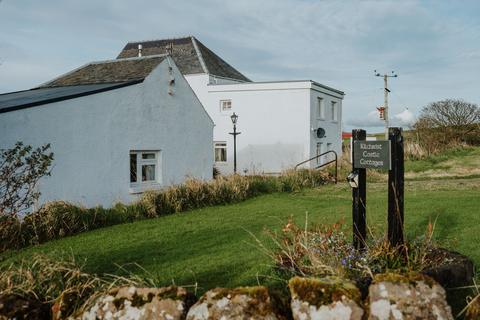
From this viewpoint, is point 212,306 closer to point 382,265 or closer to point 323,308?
point 323,308

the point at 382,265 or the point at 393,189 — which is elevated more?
the point at 393,189

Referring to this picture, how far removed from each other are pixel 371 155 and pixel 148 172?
11.5 meters

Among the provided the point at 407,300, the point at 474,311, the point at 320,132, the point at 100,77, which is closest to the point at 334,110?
the point at 320,132

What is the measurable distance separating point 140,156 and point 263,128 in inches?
634

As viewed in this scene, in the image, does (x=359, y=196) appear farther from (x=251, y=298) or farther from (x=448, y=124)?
(x=448, y=124)

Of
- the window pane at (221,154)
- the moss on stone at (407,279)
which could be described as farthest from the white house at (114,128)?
the window pane at (221,154)

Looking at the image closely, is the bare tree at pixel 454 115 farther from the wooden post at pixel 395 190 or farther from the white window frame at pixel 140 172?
the wooden post at pixel 395 190

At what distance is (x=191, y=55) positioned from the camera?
117 feet

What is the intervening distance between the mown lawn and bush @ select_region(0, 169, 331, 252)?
0.44 meters

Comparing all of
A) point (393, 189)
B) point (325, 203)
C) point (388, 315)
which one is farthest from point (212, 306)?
point (325, 203)

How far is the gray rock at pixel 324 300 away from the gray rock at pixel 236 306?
20cm

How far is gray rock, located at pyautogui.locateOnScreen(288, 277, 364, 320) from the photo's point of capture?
395cm

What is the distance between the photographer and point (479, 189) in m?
17.4

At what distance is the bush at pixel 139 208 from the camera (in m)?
9.91
